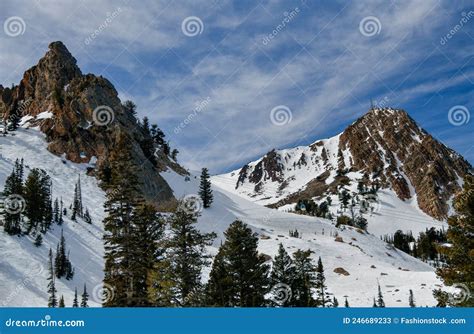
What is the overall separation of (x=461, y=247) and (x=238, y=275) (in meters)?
15.1

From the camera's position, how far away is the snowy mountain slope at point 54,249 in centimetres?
3984

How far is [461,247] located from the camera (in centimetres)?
2230

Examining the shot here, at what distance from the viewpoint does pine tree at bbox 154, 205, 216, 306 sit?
2489 cm

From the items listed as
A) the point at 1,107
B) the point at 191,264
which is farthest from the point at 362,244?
the point at 1,107

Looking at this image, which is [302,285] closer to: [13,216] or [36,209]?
[36,209]

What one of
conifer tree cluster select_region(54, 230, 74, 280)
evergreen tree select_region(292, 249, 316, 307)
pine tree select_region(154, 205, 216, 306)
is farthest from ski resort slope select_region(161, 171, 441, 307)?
pine tree select_region(154, 205, 216, 306)

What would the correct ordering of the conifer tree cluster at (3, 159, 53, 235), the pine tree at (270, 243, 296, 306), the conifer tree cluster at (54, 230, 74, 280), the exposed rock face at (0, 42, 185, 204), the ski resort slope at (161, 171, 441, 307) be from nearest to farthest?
the pine tree at (270, 243, 296, 306) < the conifer tree cluster at (54, 230, 74, 280) < the conifer tree cluster at (3, 159, 53, 235) < the ski resort slope at (161, 171, 441, 307) < the exposed rock face at (0, 42, 185, 204)

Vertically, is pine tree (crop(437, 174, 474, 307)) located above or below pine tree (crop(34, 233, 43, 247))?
below

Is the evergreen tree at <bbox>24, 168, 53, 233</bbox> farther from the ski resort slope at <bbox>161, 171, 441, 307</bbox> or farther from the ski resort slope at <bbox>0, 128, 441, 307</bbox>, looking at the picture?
the ski resort slope at <bbox>161, 171, 441, 307</bbox>

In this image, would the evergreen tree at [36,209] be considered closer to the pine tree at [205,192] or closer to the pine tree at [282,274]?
the pine tree at [282,274]

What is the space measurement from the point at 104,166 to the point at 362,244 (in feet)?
195

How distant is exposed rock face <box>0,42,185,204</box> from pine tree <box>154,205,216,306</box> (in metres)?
69.2

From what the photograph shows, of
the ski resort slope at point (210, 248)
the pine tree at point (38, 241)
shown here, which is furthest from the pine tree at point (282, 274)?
the pine tree at point (38, 241)

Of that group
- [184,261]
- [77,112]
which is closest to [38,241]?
[184,261]
